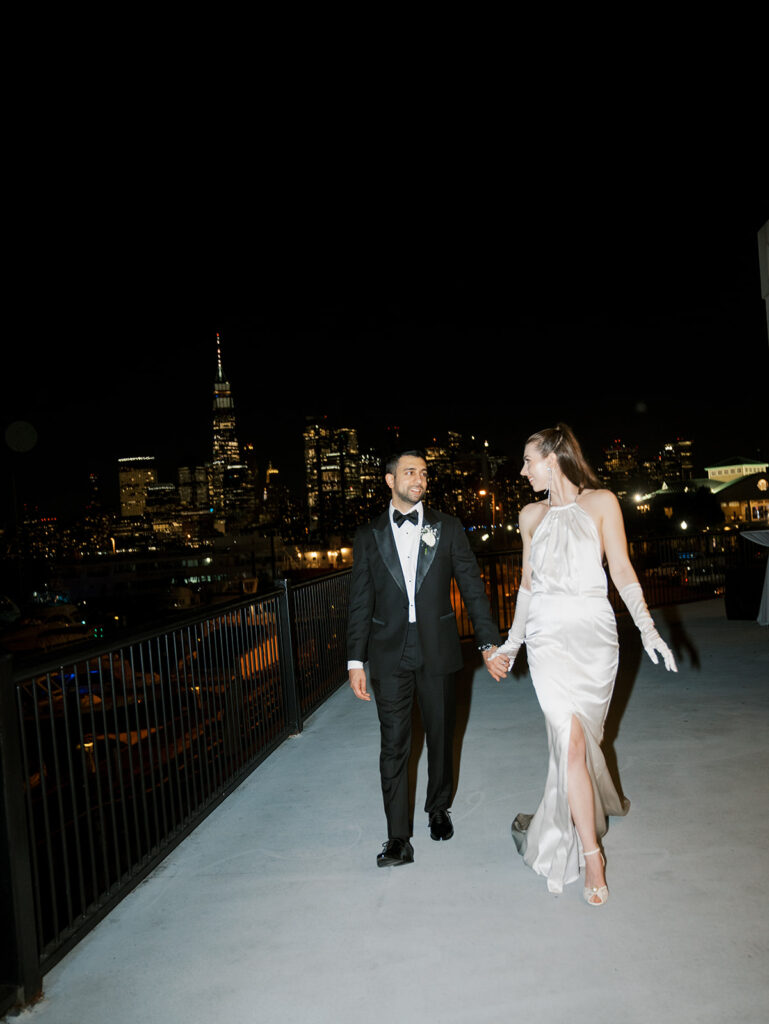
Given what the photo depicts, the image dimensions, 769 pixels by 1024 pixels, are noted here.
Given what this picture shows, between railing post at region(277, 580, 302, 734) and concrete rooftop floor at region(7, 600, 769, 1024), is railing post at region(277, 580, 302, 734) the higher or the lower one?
the higher one

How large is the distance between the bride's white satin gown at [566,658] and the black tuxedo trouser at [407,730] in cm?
60

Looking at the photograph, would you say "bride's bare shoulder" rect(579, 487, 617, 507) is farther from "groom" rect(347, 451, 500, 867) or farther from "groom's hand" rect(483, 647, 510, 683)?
"groom's hand" rect(483, 647, 510, 683)

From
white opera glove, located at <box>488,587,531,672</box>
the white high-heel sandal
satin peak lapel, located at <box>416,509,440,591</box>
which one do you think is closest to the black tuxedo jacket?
satin peak lapel, located at <box>416,509,440,591</box>

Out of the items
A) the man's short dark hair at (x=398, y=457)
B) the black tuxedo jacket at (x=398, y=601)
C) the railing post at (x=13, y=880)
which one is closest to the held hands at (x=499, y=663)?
the black tuxedo jacket at (x=398, y=601)

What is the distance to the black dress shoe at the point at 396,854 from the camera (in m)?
3.38

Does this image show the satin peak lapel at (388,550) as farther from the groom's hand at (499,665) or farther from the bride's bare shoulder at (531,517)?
the bride's bare shoulder at (531,517)

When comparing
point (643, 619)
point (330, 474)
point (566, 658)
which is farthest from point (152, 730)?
point (330, 474)

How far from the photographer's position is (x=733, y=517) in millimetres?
90438

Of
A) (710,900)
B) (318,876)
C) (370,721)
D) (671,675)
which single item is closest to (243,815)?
(318,876)

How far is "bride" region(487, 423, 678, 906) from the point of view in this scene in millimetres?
3109

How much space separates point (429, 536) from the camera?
12.1ft

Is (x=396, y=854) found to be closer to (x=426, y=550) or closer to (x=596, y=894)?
(x=596, y=894)

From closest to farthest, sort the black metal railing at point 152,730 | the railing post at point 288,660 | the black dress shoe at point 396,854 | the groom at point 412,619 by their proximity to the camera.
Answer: the black metal railing at point 152,730 → the black dress shoe at point 396,854 → the groom at point 412,619 → the railing post at point 288,660

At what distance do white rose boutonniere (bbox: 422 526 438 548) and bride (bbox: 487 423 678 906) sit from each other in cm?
55
